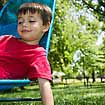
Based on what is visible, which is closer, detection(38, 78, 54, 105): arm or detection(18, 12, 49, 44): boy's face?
detection(38, 78, 54, 105): arm

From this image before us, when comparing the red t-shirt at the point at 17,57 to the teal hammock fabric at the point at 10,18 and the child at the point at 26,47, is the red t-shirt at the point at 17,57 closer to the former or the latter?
the child at the point at 26,47

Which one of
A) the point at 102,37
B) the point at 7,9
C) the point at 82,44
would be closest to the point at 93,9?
the point at 7,9

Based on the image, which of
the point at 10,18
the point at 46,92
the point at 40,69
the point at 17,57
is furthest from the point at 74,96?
the point at 46,92

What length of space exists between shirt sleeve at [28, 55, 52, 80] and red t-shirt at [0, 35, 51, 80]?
2cm

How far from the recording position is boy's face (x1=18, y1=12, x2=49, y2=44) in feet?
9.02

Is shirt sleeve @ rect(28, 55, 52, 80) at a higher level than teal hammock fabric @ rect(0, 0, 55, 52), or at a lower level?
lower

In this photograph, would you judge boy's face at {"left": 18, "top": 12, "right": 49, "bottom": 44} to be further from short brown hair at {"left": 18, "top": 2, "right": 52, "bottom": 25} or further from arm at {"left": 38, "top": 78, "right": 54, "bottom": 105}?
arm at {"left": 38, "top": 78, "right": 54, "bottom": 105}

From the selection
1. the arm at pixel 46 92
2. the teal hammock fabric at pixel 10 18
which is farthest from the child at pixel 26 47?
the teal hammock fabric at pixel 10 18

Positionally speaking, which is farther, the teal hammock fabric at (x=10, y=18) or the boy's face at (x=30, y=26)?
the teal hammock fabric at (x=10, y=18)

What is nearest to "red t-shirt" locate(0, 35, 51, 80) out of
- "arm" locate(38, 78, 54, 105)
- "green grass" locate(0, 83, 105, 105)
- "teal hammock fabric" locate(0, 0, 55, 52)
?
"arm" locate(38, 78, 54, 105)

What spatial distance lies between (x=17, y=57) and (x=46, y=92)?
1.67 feet

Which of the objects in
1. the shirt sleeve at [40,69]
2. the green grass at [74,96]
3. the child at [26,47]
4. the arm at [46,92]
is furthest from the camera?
the green grass at [74,96]

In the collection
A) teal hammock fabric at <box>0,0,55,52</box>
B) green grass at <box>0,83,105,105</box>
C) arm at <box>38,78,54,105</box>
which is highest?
teal hammock fabric at <box>0,0,55,52</box>

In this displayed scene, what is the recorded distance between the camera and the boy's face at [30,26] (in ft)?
9.02
